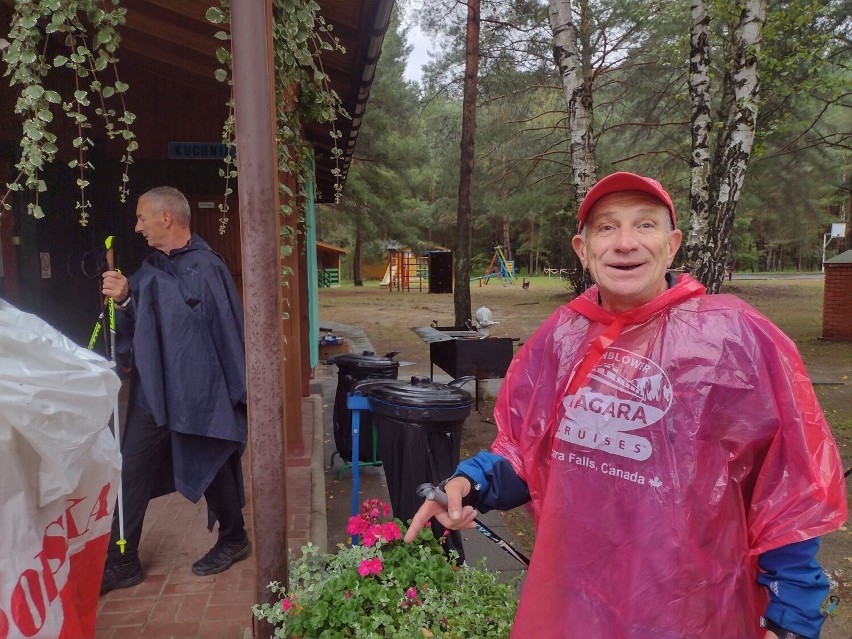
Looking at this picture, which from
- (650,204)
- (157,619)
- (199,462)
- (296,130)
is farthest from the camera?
(296,130)

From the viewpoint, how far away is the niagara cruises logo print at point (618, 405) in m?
1.31

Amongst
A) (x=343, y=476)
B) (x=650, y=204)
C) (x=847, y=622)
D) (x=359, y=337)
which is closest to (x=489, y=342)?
(x=343, y=476)

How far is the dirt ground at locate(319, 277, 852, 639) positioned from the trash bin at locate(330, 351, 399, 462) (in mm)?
1191

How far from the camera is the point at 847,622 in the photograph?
3164mm

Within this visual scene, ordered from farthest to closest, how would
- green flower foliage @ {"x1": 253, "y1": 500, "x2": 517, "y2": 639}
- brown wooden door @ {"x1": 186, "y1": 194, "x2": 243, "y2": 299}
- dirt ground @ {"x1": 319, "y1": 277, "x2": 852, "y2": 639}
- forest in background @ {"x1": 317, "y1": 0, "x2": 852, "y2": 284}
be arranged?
1. forest in background @ {"x1": 317, "y1": 0, "x2": 852, "y2": 284}
2. brown wooden door @ {"x1": 186, "y1": 194, "x2": 243, "y2": 299}
3. dirt ground @ {"x1": 319, "y1": 277, "x2": 852, "y2": 639}
4. green flower foliage @ {"x1": 253, "y1": 500, "x2": 517, "y2": 639}

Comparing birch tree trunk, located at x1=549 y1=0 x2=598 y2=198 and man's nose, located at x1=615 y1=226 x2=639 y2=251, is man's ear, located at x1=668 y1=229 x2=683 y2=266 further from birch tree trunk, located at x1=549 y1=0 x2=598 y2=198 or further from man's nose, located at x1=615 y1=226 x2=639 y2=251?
birch tree trunk, located at x1=549 y1=0 x2=598 y2=198

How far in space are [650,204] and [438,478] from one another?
198 centimetres

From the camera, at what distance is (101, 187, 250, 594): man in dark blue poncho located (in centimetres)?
280

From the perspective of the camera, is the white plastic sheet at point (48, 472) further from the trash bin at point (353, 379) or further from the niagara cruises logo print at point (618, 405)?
the trash bin at point (353, 379)

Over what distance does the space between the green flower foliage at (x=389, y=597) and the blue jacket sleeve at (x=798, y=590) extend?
0.93 metres

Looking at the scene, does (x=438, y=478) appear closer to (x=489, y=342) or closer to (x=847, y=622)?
(x=847, y=622)

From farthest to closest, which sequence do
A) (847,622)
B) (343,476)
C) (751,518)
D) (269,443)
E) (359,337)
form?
(359,337)
(343,476)
(847,622)
(269,443)
(751,518)

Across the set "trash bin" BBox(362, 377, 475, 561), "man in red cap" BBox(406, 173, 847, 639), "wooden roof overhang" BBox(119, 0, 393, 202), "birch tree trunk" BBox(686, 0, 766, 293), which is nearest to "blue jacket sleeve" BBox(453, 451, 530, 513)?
"man in red cap" BBox(406, 173, 847, 639)

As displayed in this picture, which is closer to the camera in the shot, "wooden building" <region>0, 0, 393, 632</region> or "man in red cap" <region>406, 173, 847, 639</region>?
"man in red cap" <region>406, 173, 847, 639</region>
